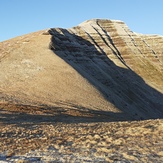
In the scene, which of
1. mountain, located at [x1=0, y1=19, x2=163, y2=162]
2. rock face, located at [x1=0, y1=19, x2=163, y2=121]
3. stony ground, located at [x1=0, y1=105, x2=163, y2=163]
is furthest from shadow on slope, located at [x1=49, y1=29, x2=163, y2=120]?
stony ground, located at [x1=0, y1=105, x2=163, y2=163]

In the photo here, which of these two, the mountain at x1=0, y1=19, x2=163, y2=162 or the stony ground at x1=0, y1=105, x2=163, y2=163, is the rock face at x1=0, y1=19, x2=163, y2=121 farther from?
the stony ground at x1=0, y1=105, x2=163, y2=163

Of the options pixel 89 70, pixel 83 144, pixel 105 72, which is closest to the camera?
pixel 83 144

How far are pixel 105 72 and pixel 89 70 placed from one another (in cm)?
482

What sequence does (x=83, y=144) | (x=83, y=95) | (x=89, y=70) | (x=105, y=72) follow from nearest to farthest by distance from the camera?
1. (x=83, y=144)
2. (x=83, y=95)
3. (x=89, y=70)
4. (x=105, y=72)

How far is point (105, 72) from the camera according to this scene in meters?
62.0

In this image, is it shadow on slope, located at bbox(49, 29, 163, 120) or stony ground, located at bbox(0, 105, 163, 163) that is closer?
stony ground, located at bbox(0, 105, 163, 163)

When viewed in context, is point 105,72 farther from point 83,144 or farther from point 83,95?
point 83,144

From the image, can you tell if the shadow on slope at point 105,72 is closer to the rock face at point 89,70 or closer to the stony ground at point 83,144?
the rock face at point 89,70

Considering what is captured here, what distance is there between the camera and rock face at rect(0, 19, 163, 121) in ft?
111

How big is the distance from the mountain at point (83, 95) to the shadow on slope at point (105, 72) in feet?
0.85

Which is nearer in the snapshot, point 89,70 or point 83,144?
point 83,144

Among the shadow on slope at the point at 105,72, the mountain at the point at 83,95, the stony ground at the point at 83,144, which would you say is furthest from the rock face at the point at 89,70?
the stony ground at the point at 83,144

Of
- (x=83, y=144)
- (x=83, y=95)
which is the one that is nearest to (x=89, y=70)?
(x=83, y=95)

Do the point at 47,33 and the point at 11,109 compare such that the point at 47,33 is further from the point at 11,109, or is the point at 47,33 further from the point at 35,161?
the point at 35,161
